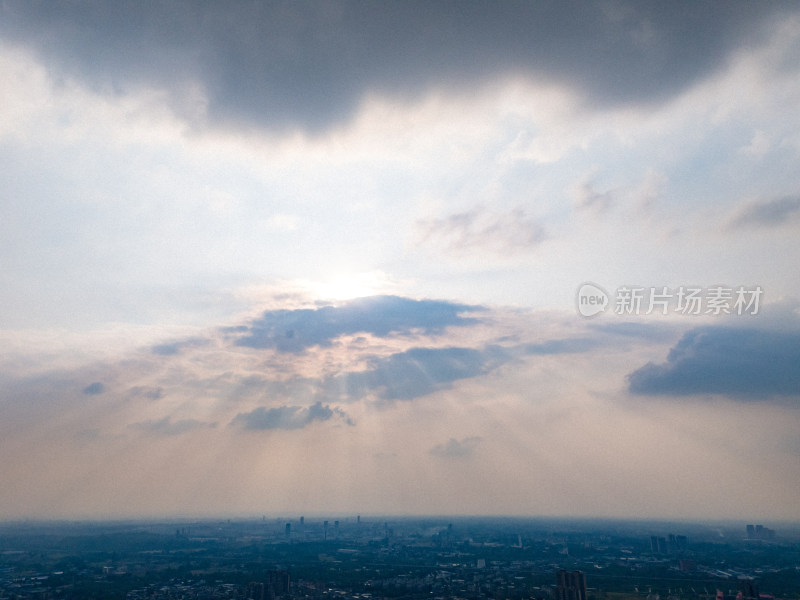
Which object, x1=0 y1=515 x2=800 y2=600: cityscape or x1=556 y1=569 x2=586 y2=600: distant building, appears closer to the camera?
x1=556 y1=569 x2=586 y2=600: distant building

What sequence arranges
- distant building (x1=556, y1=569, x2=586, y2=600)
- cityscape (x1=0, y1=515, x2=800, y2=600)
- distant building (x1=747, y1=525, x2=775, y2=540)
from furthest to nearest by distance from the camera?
distant building (x1=747, y1=525, x2=775, y2=540) < cityscape (x1=0, y1=515, x2=800, y2=600) < distant building (x1=556, y1=569, x2=586, y2=600)

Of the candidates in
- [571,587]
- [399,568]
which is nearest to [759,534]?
[399,568]

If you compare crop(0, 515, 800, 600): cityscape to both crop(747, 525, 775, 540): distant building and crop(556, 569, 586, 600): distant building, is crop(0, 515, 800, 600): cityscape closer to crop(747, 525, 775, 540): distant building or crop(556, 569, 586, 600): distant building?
crop(556, 569, 586, 600): distant building

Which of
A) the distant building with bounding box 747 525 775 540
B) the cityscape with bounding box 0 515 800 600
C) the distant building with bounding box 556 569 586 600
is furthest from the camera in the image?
the distant building with bounding box 747 525 775 540

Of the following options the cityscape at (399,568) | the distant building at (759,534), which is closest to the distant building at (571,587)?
the cityscape at (399,568)

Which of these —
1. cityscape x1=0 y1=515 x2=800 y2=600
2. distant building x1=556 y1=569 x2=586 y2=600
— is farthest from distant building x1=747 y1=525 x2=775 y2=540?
distant building x1=556 y1=569 x2=586 y2=600

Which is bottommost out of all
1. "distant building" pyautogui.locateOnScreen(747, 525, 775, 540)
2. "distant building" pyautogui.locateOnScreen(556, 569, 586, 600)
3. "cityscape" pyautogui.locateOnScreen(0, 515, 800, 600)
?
"distant building" pyautogui.locateOnScreen(747, 525, 775, 540)

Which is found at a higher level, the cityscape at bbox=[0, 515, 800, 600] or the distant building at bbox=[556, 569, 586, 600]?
the distant building at bbox=[556, 569, 586, 600]
